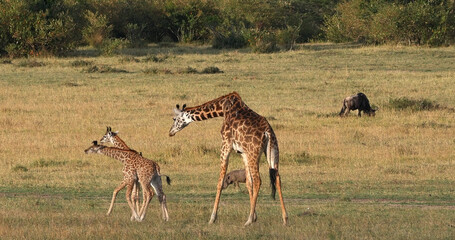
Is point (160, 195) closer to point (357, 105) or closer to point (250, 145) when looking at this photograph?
point (250, 145)

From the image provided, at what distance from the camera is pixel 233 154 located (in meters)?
18.0

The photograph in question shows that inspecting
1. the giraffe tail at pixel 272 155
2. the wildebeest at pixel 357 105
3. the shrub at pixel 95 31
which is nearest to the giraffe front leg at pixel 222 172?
the giraffe tail at pixel 272 155

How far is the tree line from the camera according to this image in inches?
1606

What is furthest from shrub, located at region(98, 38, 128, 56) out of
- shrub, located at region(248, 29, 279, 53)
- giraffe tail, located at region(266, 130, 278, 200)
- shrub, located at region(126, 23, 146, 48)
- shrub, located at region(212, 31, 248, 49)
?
giraffe tail, located at region(266, 130, 278, 200)

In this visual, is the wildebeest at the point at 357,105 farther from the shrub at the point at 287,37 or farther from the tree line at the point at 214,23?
the shrub at the point at 287,37

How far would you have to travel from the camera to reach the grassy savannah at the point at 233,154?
10039mm

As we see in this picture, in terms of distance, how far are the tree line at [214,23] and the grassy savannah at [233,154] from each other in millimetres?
2645

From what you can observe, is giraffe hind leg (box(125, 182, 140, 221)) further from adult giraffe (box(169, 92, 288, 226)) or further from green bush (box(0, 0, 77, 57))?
green bush (box(0, 0, 77, 57))

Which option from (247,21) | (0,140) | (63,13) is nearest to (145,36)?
(247,21)

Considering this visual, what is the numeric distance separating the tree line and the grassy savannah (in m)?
2.64

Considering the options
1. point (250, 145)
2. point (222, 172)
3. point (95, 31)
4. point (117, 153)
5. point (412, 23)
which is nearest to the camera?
point (250, 145)

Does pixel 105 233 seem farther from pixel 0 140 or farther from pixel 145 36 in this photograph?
pixel 145 36

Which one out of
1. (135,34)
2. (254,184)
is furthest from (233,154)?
(135,34)

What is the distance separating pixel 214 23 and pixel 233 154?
36849 millimetres
